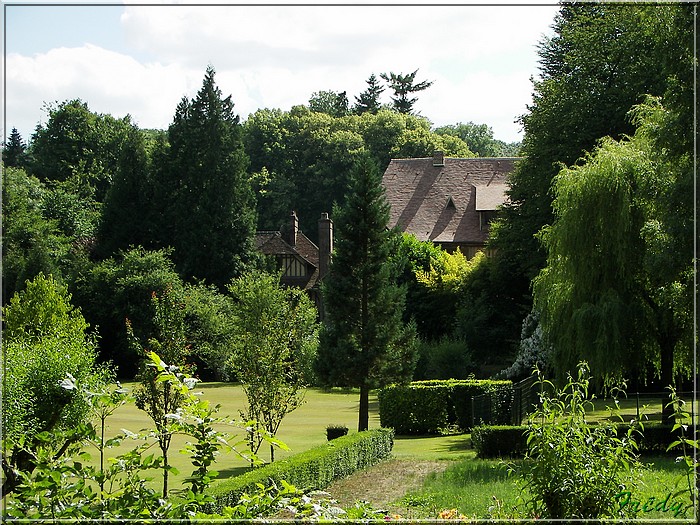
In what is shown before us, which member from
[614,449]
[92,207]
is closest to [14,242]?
[92,207]

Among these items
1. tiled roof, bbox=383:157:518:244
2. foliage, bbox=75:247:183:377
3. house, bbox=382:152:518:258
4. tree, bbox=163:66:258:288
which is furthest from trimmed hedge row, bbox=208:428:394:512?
tree, bbox=163:66:258:288

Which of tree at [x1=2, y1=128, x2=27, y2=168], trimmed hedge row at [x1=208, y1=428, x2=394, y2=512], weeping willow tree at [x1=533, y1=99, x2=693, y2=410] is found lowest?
trimmed hedge row at [x1=208, y1=428, x2=394, y2=512]

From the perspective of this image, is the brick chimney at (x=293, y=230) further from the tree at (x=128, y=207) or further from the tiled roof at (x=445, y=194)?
the tree at (x=128, y=207)

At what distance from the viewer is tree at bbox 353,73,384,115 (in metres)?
24.6

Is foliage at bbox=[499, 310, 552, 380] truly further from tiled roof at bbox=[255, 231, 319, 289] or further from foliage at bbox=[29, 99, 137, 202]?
foliage at bbox=[29, 99, 137, 202]

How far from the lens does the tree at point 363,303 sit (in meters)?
22.6

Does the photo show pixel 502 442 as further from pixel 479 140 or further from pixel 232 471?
pixel 479 140

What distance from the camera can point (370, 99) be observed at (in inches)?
1019

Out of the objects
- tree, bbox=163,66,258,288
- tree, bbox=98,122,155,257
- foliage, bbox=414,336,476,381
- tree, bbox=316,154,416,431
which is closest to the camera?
tree, bbox=316,154,416,431

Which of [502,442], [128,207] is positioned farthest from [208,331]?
[502,442]

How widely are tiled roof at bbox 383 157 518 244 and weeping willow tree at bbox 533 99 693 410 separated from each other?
20.2 meters

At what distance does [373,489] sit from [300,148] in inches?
661

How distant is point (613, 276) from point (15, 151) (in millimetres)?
28532

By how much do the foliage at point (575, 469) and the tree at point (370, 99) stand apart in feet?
60.7
